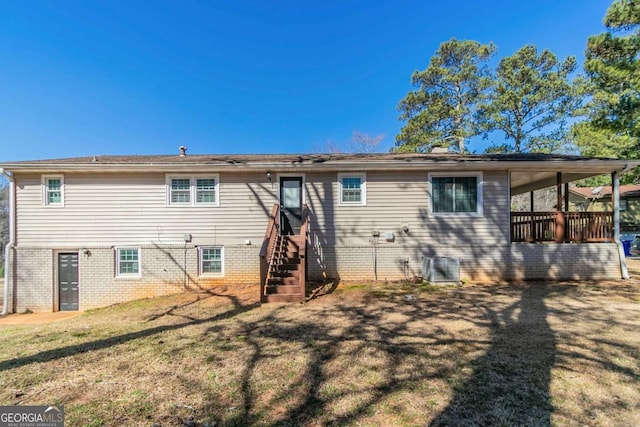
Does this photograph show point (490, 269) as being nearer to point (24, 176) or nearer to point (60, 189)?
point (60, 189)

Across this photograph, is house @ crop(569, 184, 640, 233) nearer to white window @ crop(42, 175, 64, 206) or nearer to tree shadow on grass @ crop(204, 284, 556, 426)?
tree shadow on grass @ crop(204, 284, 556, 426)

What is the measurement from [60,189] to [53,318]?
3869mm

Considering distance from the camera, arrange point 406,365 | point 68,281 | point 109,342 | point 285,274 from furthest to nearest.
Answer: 1. point 68,281
2. point 285,274
3. point 109,342
4. point 406,365

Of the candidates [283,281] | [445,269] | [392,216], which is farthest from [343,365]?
[392,216]

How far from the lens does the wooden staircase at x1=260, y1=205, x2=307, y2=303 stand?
7.07m

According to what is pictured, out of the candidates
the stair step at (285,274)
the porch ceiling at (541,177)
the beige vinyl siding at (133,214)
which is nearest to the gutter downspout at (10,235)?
the beige vinyl siding at (133,214)

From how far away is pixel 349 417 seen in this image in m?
2.77

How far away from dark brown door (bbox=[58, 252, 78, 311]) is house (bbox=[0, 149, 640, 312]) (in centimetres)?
3

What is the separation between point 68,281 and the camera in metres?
9.32

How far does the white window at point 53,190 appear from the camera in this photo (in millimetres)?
9281

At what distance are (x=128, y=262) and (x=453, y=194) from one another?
1049 centimetres

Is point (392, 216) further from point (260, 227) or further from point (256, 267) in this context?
point (256, 267)

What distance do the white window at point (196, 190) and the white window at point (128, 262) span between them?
2.05 metres

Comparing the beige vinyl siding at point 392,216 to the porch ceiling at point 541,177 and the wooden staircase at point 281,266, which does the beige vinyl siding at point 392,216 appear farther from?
the porch ceiling at point 541,177
